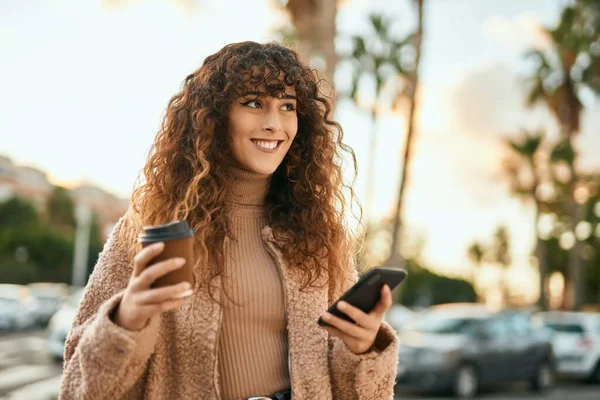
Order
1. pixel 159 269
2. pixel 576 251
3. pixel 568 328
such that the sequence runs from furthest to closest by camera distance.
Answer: pixel 576 251 → pixel 568 328 → pixel 159 269

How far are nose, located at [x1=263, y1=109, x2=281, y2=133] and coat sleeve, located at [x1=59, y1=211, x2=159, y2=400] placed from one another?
0.54 m

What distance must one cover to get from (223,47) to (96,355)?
1.10 meters

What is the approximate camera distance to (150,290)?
171 centimetres

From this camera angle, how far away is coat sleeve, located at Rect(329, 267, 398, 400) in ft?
6.97

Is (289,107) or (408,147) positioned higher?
(408,147)

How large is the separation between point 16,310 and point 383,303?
2593cm

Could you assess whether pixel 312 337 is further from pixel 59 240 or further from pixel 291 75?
pixel 59 240

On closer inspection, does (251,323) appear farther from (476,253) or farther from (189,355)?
(476,253)

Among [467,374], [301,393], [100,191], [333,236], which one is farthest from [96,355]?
[100,191]

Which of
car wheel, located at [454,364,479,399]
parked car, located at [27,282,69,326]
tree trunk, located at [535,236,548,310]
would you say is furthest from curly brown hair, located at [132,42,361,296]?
tree trunk, located at [535,236,548,310]

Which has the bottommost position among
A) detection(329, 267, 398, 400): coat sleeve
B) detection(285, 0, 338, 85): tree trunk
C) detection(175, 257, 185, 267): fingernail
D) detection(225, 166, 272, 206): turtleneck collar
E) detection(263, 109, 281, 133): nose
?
detection(329, 267, 398, 400): coat sleeve

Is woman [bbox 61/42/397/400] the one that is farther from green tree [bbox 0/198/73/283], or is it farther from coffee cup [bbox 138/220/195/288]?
green tree [bbox 0/198/73/283]

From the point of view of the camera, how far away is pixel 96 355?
190 centimetres

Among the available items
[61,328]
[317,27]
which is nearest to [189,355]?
[317,27]
